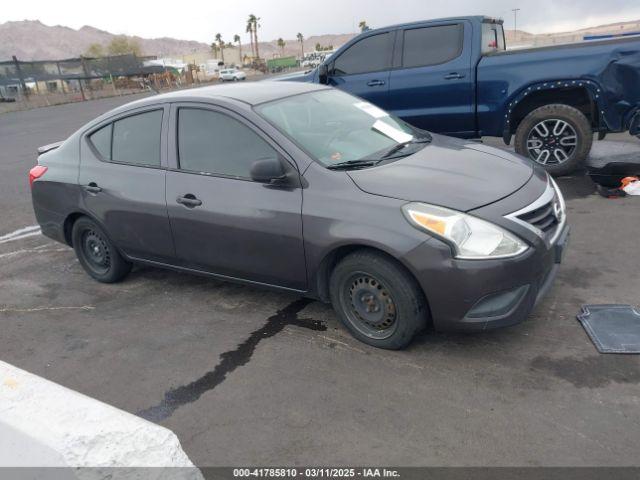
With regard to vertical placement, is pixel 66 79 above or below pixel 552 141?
above

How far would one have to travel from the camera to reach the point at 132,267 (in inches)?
209

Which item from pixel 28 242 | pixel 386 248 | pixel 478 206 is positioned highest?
pixel 478 206

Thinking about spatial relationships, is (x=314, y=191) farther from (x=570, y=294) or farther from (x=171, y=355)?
(x=570, y=294)

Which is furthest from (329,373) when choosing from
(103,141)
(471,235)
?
(103,141)

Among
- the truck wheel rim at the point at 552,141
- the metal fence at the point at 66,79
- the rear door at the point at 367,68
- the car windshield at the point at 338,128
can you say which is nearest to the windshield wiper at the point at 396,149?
the car windshield at the point at 338,128

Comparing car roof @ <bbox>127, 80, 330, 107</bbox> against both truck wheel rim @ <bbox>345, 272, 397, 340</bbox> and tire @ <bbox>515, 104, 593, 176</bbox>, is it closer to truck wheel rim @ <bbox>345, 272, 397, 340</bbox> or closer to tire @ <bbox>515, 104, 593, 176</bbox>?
truck wheel rim @ <bbox>345, 272, 397, 340</bbox>

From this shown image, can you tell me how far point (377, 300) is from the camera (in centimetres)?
353

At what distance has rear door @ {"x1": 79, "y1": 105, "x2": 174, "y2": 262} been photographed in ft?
14.6

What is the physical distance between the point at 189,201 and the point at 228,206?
1.26ft

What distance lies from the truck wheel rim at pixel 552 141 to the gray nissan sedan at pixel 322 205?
9.64ft

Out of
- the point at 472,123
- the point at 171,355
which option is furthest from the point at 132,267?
the point at 472,123

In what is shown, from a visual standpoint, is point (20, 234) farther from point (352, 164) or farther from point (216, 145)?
point (352, 164)

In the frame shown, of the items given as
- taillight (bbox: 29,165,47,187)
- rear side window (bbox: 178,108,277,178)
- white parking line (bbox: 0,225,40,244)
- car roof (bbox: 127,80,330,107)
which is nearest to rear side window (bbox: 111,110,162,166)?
car roof (bbox: 127,80,330,107)

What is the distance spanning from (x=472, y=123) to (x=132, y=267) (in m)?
4.57
